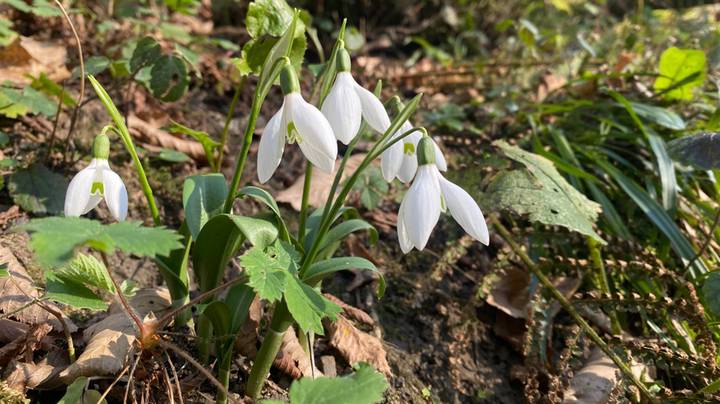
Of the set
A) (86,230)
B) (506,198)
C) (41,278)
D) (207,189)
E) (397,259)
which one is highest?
(86,230)

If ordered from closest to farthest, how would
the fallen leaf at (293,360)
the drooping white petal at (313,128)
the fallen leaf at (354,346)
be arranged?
the drooping white petal at (313,128), the fallen leaf at (293,360), the fallen leaf at (354,346)

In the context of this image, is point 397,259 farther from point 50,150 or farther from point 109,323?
point 50,150

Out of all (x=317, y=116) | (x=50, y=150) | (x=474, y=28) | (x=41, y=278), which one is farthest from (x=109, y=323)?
(x=474, y=28)

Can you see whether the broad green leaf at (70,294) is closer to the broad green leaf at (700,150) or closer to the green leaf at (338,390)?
the green leaf at (338,390)

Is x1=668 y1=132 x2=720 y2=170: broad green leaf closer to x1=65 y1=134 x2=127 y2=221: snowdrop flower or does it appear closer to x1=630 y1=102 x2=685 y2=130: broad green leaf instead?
x1=630 y1=102 x2=685 y2=130: broad green leaf

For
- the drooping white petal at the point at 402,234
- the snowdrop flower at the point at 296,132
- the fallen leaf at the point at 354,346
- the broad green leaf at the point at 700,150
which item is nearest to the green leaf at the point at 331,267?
the drooping white petal at the point at 402,234

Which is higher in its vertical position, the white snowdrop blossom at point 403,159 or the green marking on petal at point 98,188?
the white snowdrop blossom at point 403,159

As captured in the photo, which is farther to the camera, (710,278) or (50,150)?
(50,150)
